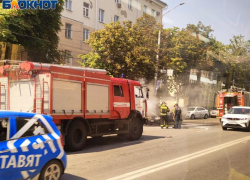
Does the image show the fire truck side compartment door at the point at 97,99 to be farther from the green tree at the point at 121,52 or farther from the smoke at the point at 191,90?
the smoke at the point at 191,90

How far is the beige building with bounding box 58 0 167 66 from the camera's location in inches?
1053

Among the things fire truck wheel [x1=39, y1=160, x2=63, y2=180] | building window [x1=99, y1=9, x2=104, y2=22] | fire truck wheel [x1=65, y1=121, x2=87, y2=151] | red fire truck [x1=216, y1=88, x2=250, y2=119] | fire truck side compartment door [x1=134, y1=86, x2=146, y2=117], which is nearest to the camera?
fire truck wheel [x1=39, y1=160, x2=63, y2=180]

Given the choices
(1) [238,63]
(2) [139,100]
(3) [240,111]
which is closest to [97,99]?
(2) [139,100]

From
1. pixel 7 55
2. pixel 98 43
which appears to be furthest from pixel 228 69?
pixel 7 55

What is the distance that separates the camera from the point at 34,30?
17.5 metres

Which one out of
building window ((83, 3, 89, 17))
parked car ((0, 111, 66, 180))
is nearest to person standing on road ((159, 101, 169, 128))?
parked car ((0, 111, 66, 180))

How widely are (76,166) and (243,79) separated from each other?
34.4m

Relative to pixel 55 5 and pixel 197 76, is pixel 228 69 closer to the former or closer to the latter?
pixel 197 76

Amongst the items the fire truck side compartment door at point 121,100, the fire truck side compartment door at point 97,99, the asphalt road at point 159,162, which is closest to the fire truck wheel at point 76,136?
the asphalt road at point 159,162

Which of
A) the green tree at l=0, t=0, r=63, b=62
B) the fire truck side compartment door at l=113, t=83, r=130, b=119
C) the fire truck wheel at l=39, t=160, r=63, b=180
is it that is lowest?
the fire truck wheel at l=39, t=160, r=63, b=180

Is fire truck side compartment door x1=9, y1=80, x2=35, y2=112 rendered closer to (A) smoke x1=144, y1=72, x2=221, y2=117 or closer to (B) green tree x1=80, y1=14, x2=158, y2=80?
(B) green tree x1=80, y1=14, x2=158, y2=80

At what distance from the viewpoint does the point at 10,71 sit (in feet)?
31.9

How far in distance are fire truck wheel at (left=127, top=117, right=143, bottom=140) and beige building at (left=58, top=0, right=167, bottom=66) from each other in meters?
13.9

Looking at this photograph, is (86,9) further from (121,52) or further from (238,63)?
(238,63)
